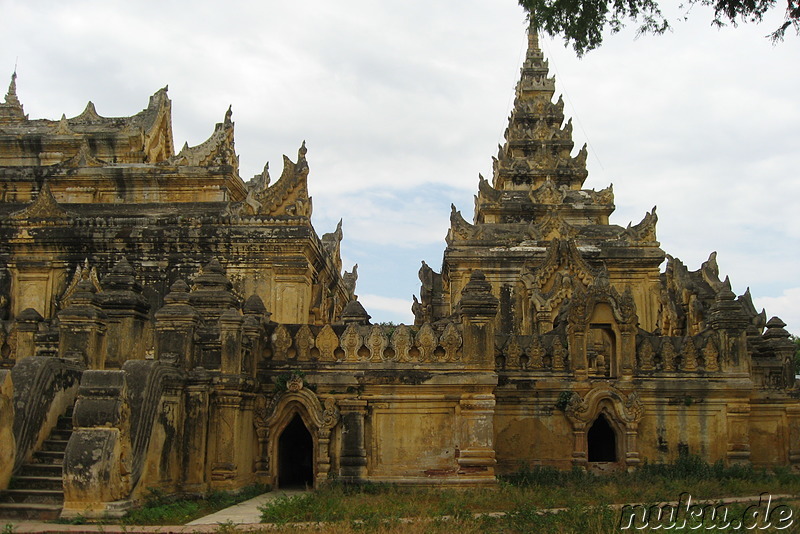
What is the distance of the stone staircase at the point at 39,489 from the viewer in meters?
Answer: 12.4

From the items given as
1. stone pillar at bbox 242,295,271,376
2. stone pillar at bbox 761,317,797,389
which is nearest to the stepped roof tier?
stone pillar at bbox 761,317,797,389

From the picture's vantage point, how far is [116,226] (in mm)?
26469

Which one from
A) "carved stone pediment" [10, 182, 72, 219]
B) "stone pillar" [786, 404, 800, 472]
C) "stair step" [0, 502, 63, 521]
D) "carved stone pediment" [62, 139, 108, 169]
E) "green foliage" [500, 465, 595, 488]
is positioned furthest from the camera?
"carved stone pediment" [62, 139, 108, 169]

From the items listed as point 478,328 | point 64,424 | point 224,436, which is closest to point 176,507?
point 224,436

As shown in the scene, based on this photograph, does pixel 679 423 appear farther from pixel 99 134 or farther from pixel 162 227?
pixel 99 134

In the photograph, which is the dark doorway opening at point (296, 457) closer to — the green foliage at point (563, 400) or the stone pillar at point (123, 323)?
the stone pillar at point (123, 323)

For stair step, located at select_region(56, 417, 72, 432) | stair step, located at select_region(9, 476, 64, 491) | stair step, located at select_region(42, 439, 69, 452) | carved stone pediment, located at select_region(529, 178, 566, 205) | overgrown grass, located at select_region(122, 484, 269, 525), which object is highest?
carved stone pediment, located at select_region(529, 178, 566, 205)

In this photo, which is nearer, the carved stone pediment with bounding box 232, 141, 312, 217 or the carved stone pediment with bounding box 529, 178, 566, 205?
the carved stone pediment with bounding box 232, 141, 312, 217

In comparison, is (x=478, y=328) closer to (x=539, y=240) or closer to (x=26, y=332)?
(x=26, y=332)

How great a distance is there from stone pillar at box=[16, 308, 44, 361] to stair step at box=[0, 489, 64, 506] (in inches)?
231

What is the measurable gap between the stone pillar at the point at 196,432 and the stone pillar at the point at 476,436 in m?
5.12

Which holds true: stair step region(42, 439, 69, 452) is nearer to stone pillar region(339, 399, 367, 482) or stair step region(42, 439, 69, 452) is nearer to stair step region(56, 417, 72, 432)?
stair step region(56, 417, 72, 432)

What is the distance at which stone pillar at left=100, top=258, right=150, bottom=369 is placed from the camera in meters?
17.0

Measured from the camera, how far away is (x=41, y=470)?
13211 millimetres
